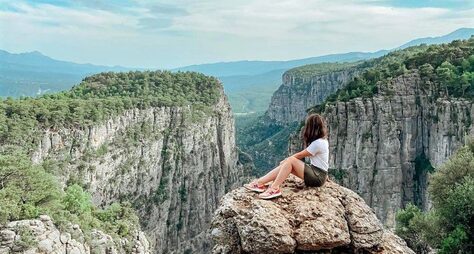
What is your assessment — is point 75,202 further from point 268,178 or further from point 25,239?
point 268,178

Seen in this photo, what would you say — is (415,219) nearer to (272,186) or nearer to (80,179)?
(272,186)

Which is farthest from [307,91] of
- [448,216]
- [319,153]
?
[319,153]

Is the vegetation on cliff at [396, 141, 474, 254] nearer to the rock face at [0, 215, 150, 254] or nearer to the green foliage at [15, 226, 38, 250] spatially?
the rock face at [0, 215, 150, 254]

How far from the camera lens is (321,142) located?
1278cm

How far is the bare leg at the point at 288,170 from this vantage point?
40.0 ft

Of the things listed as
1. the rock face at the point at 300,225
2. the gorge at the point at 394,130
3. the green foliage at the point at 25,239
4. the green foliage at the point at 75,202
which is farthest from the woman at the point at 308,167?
the gorge at the point at 394,130

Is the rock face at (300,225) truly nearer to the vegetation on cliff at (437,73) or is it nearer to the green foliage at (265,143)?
the vegetation on cliff at (437,73)

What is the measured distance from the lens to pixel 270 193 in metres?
12.0

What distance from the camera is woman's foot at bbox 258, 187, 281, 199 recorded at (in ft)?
39.1

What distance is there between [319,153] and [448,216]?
21052mm

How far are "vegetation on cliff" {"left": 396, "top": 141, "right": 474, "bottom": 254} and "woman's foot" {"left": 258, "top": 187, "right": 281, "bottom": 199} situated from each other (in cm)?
2027

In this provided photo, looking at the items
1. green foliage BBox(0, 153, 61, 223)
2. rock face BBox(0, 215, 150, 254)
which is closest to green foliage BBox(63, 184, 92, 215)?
green foliage BBox(0, 153, 61, 223)

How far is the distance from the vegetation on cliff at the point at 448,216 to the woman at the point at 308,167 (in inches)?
759

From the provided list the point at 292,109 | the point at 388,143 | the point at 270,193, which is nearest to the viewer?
the point at 270,193
